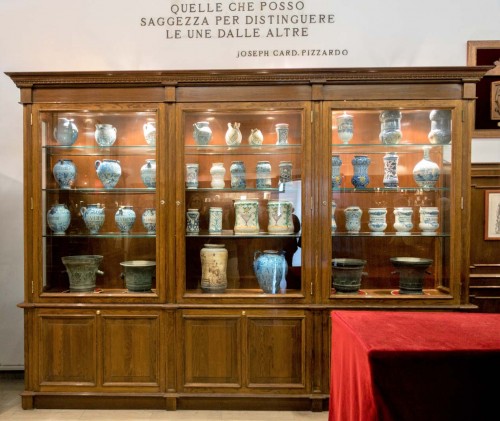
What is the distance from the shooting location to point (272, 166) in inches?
132

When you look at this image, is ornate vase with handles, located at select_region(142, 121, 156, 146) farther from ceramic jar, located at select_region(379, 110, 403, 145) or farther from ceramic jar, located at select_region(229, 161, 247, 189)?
ceramic jar, located at select_region(379, 110, 403, 145)

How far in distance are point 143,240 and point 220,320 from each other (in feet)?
2.68

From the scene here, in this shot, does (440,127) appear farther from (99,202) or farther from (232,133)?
(99,202)

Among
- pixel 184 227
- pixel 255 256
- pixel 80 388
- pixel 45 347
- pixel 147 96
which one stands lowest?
pixel 80 388

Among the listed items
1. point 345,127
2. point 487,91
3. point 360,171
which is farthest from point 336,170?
point 487,91

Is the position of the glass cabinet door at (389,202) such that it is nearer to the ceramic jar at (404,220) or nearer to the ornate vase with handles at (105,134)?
the ceramic jar at (404,220)

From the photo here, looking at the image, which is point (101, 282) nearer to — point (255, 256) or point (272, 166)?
point (255, 256)

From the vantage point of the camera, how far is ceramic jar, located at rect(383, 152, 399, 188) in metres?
3.29

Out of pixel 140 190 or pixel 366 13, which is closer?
pixel 140 190

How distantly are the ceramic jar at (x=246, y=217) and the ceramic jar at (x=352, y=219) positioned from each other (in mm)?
654

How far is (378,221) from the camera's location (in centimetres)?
330

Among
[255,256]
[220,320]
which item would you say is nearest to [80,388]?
[220,320]

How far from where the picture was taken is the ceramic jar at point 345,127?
3221 mm

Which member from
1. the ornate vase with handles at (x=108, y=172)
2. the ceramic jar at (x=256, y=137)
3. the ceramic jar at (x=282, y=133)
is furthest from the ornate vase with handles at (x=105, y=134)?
the ceramic jar at (x=282, y=133)
